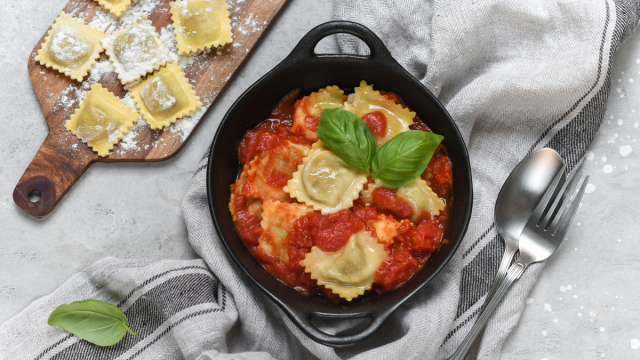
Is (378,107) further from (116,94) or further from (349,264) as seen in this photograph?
(116,94)

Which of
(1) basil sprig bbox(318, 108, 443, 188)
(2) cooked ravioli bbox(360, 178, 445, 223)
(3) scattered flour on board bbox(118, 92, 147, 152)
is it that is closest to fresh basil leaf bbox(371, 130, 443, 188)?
(1) basil sprig bbox(318, 108, 443, 188)

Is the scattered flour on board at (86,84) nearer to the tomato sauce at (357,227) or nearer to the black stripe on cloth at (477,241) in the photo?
the tomato sauce at (357,227)

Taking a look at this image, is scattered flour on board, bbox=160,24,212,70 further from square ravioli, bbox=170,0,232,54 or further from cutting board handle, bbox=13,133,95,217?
cutting board handle, bbox=13,133,95,217

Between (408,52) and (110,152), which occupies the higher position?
(408,52)

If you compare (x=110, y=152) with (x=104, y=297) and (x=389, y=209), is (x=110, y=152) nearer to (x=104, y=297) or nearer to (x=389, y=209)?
(x=104, y=297)

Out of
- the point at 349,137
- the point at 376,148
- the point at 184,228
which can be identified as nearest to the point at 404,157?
the point at 376,148

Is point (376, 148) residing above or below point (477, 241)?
above

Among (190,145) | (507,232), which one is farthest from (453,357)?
(190,145)
